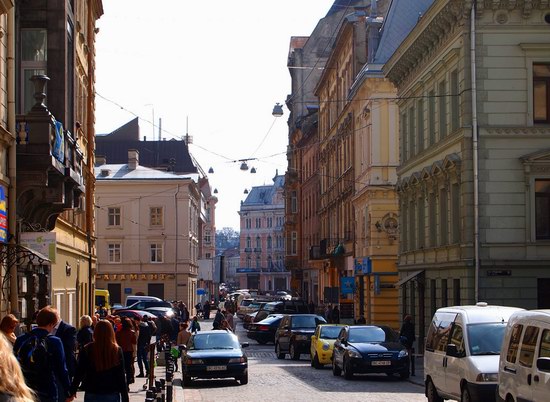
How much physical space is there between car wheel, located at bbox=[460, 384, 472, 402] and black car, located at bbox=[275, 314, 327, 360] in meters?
20.5

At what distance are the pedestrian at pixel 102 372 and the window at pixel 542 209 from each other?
21772mm

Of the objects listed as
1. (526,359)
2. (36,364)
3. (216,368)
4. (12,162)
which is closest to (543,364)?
(526,359)

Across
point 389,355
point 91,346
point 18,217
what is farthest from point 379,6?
point 91,346

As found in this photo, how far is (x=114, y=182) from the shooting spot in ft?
267

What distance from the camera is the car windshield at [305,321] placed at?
39281 mm

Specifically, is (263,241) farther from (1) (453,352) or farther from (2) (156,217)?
(1) (453,352)

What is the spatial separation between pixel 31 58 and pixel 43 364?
14875 mm

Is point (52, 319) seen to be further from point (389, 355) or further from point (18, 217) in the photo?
point (389, 355)

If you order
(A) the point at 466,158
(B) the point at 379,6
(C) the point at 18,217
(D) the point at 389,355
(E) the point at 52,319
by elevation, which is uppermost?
(B) the point at 379,6

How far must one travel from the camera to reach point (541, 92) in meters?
31.8

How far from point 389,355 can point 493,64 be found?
8900mm

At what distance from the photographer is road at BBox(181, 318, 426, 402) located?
23.0m

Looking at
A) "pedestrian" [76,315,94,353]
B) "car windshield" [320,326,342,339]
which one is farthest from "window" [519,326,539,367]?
"car windshield" [320,326,342,339]

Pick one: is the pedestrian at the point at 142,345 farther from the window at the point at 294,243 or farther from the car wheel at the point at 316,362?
the window at the point at 294,243
